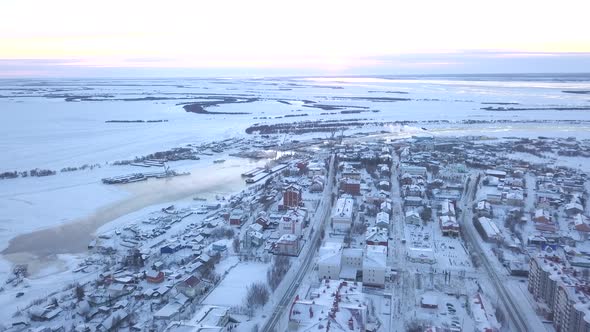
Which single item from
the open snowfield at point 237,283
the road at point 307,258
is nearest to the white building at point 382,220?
the road at point 307,258

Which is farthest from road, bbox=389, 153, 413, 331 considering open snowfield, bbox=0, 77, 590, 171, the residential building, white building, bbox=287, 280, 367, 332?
open snowfield, bbox=0, 77, 590, 171

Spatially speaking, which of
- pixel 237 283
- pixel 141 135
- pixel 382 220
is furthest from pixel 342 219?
pixel 141 135

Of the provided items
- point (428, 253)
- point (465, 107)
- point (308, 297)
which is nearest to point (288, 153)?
point (428, 253)

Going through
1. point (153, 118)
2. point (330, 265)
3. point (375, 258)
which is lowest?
point (330, 265)

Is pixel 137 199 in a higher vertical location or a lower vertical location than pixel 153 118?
lower

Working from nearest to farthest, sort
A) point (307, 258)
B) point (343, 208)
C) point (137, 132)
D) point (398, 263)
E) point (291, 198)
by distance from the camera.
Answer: point (398, 263) < point (307, 258) < point (343, 208) < point (291, 198) < point (137, 132)

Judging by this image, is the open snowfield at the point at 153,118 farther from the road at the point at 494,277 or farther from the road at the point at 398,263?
the road at the point at 494,277

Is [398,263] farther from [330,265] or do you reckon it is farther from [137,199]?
[137,199]
